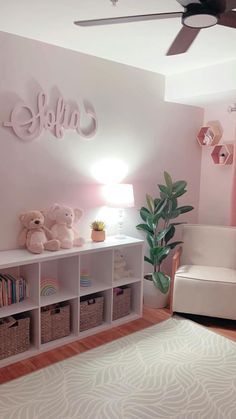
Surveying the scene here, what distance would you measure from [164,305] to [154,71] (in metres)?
2.34

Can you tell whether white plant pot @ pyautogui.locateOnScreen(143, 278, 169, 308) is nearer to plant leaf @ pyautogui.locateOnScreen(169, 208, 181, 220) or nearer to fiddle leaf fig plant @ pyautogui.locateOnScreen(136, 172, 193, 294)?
fiddle leaf fig plant @ pyautogui.locateOnScreen(136, 172, 193, 294)

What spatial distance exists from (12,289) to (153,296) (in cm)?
143

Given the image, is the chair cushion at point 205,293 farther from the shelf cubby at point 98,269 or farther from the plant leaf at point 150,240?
the shelf cubby at point 98,269

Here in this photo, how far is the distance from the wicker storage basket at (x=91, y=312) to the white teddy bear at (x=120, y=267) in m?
0.27

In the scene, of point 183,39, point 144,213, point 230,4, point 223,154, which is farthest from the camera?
point 223,154

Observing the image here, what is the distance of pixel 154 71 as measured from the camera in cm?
339

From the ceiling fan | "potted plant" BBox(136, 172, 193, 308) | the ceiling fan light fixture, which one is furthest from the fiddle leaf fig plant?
the ceiling fan light fixture

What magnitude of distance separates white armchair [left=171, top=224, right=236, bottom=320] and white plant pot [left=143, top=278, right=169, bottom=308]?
0.25 m

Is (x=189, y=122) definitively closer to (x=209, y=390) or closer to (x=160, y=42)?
(x=160, y=42)

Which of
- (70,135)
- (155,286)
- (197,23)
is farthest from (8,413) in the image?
(197,23)

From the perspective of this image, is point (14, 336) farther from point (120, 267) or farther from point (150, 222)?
point (150, 222)

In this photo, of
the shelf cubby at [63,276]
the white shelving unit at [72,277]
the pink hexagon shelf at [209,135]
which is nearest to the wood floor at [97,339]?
the white shelving unit at [72,277]

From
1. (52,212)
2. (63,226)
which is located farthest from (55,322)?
(52,212)

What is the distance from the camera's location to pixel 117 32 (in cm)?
241
